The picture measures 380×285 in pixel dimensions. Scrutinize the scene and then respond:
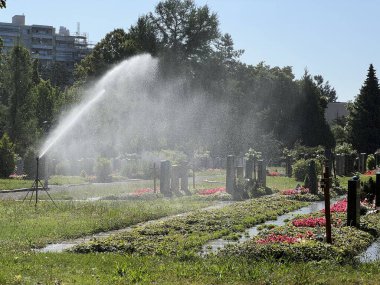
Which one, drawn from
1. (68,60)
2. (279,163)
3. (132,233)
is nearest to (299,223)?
(132,233)

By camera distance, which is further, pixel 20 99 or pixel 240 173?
pixel 20 99

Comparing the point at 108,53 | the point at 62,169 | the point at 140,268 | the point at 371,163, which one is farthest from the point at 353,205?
the point at 108,53

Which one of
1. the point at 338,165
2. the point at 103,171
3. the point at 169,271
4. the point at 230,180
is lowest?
the point at 169,271

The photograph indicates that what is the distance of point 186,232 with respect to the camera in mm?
15281

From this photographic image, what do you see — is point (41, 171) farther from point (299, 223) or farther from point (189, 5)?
point (189, 5)

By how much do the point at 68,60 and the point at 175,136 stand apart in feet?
355

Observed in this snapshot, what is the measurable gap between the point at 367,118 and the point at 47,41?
122591 mm

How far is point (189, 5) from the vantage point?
250ft

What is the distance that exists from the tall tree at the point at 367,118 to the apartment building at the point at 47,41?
11077 cm

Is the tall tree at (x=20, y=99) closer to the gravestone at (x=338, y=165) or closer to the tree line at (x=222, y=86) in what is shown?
the tree line at (x=222, y=86)

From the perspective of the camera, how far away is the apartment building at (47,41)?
170 m

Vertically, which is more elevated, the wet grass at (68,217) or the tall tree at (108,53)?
the tall tree at (108,53)

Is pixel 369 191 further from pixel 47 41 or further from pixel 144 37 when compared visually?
pixel 47 41

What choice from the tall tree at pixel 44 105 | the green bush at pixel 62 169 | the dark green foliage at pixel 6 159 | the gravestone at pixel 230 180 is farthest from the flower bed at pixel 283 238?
the tall tree at pixel 44 105
